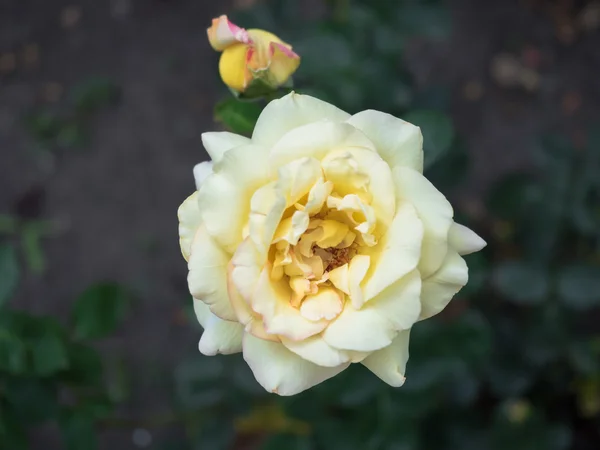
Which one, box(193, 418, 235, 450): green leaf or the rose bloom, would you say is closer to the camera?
the rose bloom

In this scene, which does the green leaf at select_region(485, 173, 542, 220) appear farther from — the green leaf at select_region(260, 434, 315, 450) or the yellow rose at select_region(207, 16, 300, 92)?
the yellow rose at select_region(207, 16, 300, 92)

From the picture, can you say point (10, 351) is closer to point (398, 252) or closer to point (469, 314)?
point (398, 252)

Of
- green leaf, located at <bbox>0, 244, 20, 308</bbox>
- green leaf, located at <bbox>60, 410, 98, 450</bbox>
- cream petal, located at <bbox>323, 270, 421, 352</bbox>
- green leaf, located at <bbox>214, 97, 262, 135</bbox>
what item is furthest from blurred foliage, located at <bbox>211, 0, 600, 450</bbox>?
green leaf, located at <bbox>0, 244, 20, 308</bbox>

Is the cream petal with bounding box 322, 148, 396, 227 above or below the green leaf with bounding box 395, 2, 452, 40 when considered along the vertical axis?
above

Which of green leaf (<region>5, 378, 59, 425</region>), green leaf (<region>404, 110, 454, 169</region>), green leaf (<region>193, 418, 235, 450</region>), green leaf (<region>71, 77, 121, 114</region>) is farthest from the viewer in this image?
green leaf (<region>71, 77, 121, 114</region>)

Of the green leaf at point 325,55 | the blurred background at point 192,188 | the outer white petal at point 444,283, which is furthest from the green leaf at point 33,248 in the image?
the outer white petal at point 444,283

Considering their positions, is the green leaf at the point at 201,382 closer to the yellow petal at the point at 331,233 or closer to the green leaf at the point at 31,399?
the green leaf at the point at 31,399
